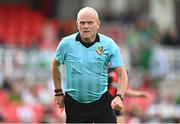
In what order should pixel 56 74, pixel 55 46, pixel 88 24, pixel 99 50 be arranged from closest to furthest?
1. pixel 88 24
2. pixel 99 50
3. pixel 56 74
4. pixel 55 46

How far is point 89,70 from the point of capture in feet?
34.0

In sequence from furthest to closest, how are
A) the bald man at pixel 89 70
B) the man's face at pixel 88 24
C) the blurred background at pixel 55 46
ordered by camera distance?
1. the blurred background at pixel 55 46
2. the bald man at pixel 89 70
3. the man's face at pixel 88 24

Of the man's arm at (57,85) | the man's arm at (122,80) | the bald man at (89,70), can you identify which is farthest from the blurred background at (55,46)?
the man's arm at (122,80)

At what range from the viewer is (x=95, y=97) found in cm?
1048

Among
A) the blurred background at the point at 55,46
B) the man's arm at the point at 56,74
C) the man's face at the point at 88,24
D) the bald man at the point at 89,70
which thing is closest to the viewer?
the man's face at the point at 88,24

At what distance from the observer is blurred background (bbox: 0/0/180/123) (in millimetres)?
20609

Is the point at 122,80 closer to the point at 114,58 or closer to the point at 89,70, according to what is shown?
the point at 114,58

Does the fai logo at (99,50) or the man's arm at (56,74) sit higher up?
the fai logo at (99,50)

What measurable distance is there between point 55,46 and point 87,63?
14.1m

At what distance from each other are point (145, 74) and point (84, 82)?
45.8 feet

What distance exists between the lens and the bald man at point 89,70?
10.3m

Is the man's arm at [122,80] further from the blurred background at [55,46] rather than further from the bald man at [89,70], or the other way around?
the blurred background at [55,46]

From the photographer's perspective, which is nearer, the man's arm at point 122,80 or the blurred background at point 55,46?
the man's arm at point 122,80

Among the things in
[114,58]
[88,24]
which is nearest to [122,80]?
[114,58]
